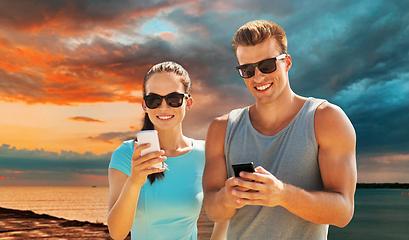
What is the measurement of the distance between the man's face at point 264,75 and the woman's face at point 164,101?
92cm

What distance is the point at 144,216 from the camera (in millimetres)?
3338

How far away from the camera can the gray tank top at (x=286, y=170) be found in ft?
8.58

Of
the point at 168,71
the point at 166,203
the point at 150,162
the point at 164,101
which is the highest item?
the point at 168,71

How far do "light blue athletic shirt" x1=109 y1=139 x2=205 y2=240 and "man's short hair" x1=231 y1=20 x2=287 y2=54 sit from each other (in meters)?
1.62

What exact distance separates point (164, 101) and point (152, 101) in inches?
5.5

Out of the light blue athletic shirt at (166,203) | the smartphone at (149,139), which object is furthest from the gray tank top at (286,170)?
the smartphone at (149,139)

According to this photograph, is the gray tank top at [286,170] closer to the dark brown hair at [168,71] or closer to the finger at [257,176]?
the finger at [257,176]

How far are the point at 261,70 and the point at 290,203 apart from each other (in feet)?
4.14

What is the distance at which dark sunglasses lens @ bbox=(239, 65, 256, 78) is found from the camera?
2.89 meters

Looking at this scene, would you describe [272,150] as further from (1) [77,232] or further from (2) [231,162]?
(1) [77,232]

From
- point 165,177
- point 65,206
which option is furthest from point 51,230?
point 65,206

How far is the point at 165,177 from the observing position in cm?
354

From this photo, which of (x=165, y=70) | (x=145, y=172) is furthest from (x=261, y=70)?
(x=145, y=172)

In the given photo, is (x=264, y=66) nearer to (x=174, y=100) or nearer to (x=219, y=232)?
(x=174, y=100)
